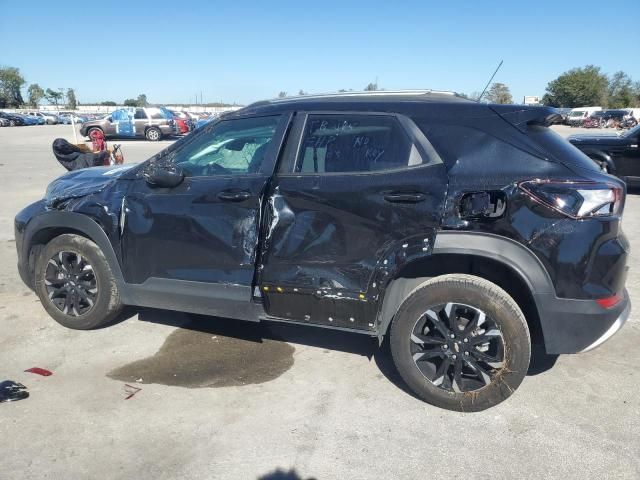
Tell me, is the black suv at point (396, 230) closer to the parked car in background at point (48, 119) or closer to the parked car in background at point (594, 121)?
the parked car in background at point (594, 121)

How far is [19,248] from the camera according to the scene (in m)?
4.41

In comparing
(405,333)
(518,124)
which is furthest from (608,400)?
(518,124)

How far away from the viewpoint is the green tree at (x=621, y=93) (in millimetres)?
83488

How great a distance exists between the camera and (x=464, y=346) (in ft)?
10.2

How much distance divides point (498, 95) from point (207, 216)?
10.3ft

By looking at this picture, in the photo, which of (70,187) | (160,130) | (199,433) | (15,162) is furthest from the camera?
(160,130)

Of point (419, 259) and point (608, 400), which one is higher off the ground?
point (419, 259)

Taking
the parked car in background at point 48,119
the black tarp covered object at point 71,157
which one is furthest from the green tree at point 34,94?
the black tarp covered object at point 71,157

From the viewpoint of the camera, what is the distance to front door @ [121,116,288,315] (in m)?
3.52

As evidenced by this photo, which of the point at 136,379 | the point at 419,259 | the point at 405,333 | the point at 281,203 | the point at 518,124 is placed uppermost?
the point at 518,124

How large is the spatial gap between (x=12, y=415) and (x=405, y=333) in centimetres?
243

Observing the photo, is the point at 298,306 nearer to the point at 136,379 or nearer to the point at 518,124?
the point at 136,379

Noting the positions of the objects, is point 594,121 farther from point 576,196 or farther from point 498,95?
point 576,196

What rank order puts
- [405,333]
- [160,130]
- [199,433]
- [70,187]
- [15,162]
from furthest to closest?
[160,130] < [15,162] < [70,187] < [405,333] < [199,433]
